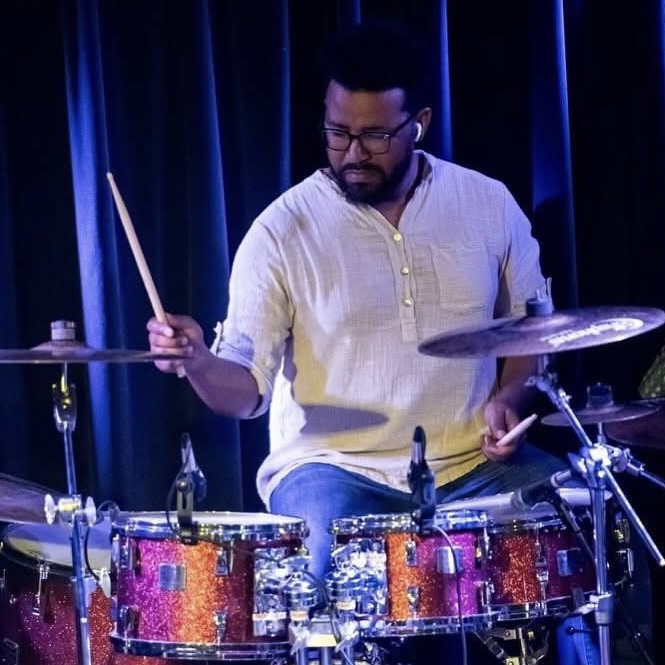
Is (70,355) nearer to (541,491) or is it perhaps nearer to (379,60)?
(541,491)

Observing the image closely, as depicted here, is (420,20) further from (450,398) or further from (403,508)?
(403,508)

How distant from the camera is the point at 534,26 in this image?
2994 mm

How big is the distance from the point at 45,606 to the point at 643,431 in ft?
3.79

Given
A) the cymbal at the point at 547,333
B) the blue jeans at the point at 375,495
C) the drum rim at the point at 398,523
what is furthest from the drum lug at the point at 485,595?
the cymbal at the point at 547,333

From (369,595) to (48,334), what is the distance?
→ 107 cm

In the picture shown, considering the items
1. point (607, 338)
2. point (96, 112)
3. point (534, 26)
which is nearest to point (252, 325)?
point (96, 112)

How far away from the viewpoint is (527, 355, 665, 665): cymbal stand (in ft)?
6.97

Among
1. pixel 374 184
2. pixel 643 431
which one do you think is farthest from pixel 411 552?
pixel 374 184

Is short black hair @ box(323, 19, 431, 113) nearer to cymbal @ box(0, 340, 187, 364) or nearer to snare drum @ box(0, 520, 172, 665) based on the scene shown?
cymbal @ box(0, 340, 187, 364)

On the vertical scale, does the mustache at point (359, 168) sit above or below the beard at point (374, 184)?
above

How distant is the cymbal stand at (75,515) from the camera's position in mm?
2221

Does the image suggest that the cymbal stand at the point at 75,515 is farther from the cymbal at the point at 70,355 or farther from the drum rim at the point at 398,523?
the drum rim at the point at 398,523

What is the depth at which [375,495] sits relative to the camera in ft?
8.35

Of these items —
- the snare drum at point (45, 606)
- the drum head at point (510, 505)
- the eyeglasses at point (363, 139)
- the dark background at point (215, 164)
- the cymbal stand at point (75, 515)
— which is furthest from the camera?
the dark background at point (215, 164)
